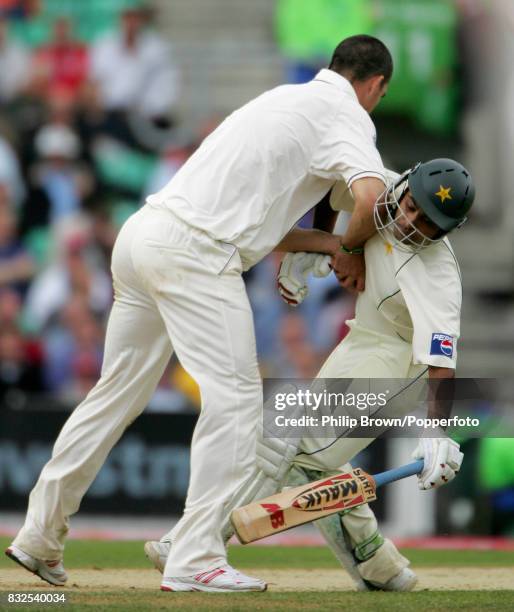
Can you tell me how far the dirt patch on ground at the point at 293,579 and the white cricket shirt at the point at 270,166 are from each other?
58.6 inches

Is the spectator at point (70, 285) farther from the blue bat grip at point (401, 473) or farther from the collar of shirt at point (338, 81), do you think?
the blue bat grip at point (401, 473)

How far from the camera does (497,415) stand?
10.3m

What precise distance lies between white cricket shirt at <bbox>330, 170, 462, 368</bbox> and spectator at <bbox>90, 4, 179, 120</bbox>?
6749 mm

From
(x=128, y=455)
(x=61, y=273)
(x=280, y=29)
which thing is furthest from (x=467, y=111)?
(x=128, y=455)

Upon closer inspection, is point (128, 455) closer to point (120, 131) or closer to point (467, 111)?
point (120, 131)

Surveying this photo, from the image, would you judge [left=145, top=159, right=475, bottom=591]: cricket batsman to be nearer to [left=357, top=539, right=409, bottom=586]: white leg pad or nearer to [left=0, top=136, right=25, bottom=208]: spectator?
[left=357, top=539, right=409, bottom=586]: white leg pad

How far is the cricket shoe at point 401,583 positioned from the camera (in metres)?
5.63

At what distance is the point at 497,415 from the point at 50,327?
353 cm

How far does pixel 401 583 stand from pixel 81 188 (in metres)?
6.69

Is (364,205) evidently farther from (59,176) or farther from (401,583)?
(59,176)

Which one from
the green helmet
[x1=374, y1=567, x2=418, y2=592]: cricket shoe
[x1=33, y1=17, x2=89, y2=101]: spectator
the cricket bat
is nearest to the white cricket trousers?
the cricket bat

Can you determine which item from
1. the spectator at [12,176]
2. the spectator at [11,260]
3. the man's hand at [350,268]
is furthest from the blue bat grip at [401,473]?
the spectator at [12,176]

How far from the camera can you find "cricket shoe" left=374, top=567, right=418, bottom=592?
5629 mm

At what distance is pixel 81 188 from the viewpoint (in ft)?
38.1
